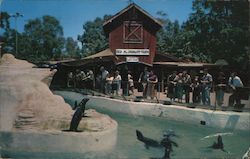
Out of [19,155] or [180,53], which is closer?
[19,155]

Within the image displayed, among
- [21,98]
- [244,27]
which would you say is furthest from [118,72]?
[244,27]

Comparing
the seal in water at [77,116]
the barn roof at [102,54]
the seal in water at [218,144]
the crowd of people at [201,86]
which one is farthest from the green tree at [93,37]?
the seal in water at [218,144]

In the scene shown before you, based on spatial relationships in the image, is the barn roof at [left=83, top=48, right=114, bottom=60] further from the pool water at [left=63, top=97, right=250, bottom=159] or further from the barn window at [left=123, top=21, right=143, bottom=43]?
the pool water at [left=63, top=97, right=250, bottom=159]

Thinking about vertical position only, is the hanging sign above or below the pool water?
above

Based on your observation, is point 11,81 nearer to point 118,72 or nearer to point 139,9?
point 118,72

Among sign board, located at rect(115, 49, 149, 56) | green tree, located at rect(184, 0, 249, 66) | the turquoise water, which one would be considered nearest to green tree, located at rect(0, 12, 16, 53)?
the turquoise water

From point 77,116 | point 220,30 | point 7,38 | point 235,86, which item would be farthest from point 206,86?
point 7,38

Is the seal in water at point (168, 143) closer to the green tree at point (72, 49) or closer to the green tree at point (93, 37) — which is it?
the green tree at point (93, 37)
